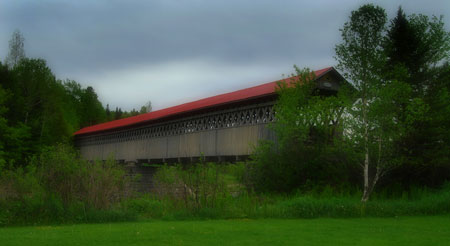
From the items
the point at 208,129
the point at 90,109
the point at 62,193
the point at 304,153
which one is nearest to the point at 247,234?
the point at 62,193

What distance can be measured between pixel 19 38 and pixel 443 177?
3142cm

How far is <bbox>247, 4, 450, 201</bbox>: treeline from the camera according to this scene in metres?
12.6

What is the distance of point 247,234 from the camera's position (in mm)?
7133

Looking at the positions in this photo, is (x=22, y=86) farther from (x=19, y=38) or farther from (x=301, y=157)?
(x=301, y=157)

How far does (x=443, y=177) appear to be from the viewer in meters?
14.4

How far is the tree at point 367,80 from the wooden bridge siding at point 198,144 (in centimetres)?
451

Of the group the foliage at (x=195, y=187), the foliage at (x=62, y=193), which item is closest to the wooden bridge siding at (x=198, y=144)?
the foliage at (x=195, y=187)

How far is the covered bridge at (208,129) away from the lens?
18.0m

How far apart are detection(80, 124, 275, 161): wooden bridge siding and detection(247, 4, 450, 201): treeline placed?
2132 millimetres

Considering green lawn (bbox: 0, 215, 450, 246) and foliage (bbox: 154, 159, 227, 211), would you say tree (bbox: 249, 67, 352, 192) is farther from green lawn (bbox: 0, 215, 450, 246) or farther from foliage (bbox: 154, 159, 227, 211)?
green lawn (bbox: 0, 215, 450, 246)

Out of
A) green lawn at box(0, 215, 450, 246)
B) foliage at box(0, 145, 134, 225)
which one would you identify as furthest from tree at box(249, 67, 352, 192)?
foliage at box(0, 145, 134, 225)

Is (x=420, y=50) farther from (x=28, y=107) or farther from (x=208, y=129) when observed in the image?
(x=28, y=107)

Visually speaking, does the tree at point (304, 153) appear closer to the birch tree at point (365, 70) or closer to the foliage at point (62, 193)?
the birch tree at point (365, 70)

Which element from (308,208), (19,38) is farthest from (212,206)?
(19,38)
